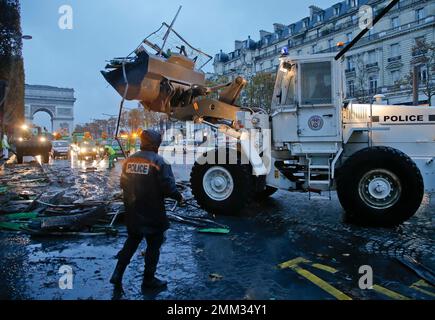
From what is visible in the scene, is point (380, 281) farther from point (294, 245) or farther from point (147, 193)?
point (147, 193)

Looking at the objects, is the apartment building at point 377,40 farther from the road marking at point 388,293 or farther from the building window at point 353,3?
the road marking at point 388,293

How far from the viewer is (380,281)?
4.23 metres

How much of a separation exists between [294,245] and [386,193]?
7.10 ft

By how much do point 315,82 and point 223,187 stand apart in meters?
2.80

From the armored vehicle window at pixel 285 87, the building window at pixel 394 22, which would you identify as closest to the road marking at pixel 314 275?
the armored vehicle window at pixel 285 87

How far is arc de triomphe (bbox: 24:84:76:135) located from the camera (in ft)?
209

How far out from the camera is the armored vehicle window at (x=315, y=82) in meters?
7.16

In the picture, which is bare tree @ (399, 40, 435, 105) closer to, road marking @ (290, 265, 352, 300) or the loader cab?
the loader cab

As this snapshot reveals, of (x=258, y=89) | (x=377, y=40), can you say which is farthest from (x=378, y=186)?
(x=377, y=40)

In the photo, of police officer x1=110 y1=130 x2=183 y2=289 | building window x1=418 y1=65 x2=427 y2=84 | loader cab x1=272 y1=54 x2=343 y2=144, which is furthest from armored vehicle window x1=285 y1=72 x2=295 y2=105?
building window x1=418 y1=65 x2=427 y2=84

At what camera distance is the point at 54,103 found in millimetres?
66875

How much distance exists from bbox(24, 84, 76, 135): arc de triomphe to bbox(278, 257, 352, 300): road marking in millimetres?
60606

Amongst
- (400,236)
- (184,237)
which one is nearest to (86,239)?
(184,237)

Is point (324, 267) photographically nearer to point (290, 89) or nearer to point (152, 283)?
point (152, 283)
